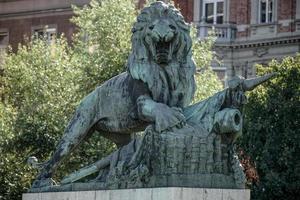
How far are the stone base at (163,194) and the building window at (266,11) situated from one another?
44846 millimetres

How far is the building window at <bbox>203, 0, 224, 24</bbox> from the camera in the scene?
201 ft

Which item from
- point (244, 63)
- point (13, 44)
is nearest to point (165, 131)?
point (244, 63)

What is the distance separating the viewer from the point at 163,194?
48.9 ft

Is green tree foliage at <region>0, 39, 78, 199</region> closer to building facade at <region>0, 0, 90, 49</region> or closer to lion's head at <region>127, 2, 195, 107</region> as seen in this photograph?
building facade at <region>0, 0, 90, 49</region>

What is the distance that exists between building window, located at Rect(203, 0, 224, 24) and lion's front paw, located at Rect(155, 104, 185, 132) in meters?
45.5

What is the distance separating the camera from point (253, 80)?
15805mm

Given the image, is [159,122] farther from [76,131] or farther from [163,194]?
[76,131]

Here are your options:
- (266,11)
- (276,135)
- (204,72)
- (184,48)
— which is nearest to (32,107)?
(204,72)

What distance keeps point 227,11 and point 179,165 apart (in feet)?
151

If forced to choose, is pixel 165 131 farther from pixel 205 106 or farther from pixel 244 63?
pixel 244 63

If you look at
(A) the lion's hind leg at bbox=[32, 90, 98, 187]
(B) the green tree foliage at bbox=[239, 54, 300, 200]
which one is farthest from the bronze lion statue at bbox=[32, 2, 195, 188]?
(B) the green tree foliage at bbox=[239, 54, 300, 200]

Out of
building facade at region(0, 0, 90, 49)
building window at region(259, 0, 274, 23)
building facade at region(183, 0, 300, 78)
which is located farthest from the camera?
building facade at region(0, 0, 90, 49)

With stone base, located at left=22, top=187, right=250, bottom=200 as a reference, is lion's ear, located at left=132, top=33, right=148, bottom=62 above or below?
above

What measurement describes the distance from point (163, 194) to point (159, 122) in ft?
3.67
